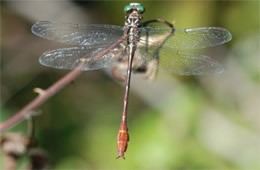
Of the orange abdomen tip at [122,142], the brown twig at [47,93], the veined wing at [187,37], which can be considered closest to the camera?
the brown twig at [47,93]

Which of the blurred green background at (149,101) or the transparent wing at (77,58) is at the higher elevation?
the transparent wing at (77,58)

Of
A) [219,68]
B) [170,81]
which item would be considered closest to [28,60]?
[170,81]

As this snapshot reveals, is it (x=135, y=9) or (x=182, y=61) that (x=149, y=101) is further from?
(x=135, y=9)

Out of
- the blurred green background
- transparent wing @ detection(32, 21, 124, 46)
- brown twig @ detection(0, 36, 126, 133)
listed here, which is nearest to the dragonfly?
transparent wing @ detection(32, 21, 124, 46)

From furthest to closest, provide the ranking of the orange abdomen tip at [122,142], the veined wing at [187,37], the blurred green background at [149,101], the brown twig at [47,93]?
the blurred green background at [149,101]
the veined wing at [187,37]
the orange abdomen tip at [122,142]
the brown twig at [47,93]

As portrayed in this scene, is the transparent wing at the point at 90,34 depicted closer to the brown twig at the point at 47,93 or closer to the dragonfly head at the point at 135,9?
the dragonfly head at the point at 135,9

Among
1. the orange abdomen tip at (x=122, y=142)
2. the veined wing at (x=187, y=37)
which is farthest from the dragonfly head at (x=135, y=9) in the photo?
the orange abdomen tip at (x=122, y=142)

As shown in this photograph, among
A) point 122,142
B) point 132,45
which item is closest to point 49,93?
point 122,142

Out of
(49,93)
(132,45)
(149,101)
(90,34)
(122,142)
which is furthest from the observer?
(149,101)

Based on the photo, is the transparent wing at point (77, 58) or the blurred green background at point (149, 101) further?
the blurred green background at point (149, 101)
